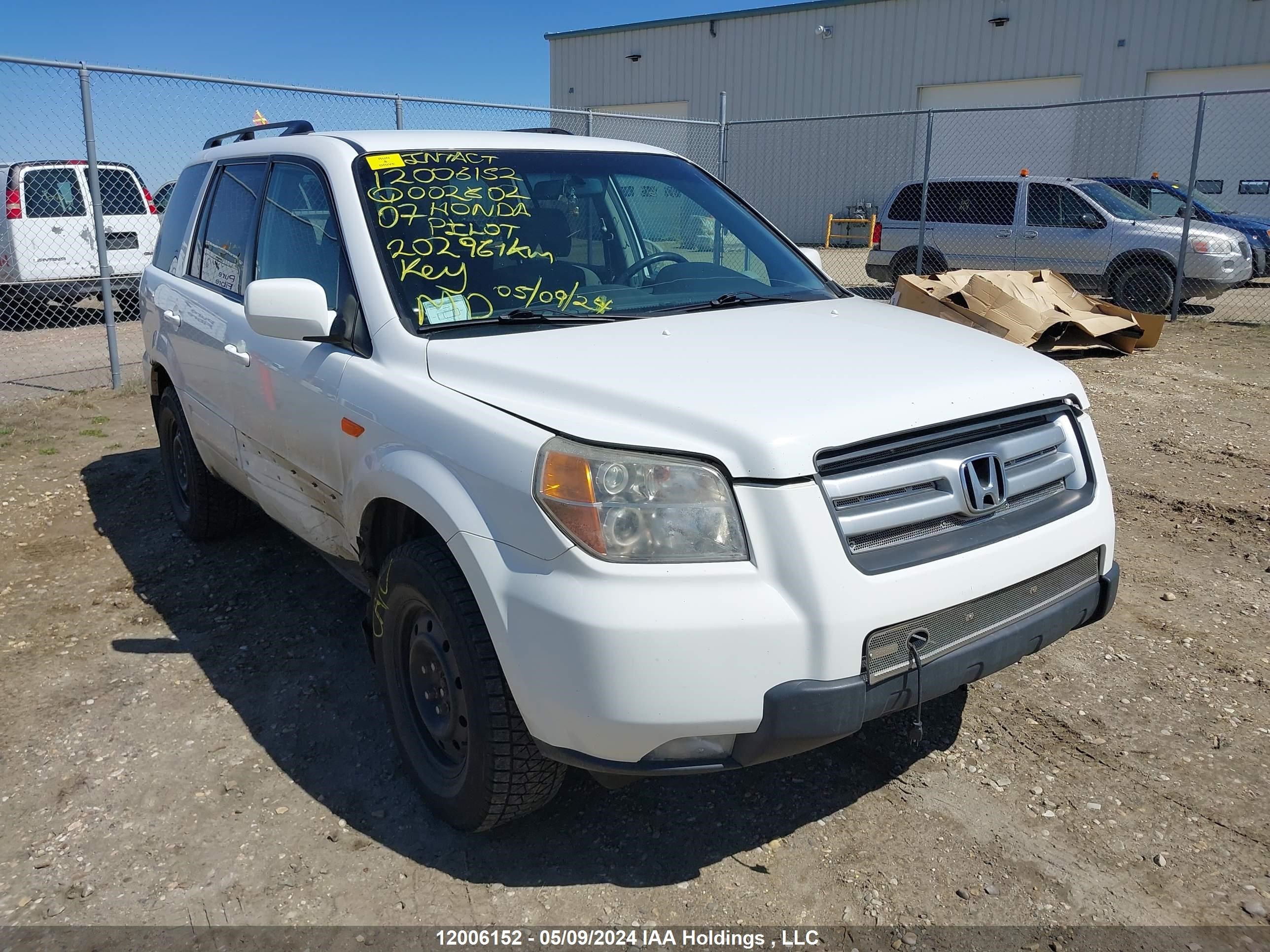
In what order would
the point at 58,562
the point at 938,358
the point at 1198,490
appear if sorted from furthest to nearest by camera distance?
the point at 1198,490 → the point at 58,562 → the point at 938,358

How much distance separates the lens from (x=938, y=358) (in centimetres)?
280

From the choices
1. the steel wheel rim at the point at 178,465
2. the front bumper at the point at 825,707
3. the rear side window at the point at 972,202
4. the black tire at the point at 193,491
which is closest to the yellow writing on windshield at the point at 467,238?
the front bumper at the point at 825,707

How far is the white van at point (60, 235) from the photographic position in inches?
474

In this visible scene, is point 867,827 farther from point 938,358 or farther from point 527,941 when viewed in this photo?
point 938,358

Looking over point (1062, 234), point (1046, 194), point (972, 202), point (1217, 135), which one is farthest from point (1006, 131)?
point (1062, 234)

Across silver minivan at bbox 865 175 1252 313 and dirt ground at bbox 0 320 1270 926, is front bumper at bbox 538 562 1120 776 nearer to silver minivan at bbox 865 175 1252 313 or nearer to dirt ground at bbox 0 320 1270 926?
dirt ground at bbox 0 320 1270 926

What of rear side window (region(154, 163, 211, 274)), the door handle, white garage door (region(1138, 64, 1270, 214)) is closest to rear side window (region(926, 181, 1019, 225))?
white garage door (region(1138, 64, 1270, 214))

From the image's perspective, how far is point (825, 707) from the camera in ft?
7.27

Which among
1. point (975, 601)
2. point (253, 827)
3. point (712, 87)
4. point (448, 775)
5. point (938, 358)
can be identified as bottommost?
point (253, 827)

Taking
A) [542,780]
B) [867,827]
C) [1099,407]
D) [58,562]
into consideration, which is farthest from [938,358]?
[1099,407]

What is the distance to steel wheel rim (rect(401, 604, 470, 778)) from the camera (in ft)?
8.80

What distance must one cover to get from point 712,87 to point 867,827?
28630mm

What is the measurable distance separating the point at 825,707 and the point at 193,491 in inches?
150

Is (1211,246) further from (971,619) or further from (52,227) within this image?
(52,227)
